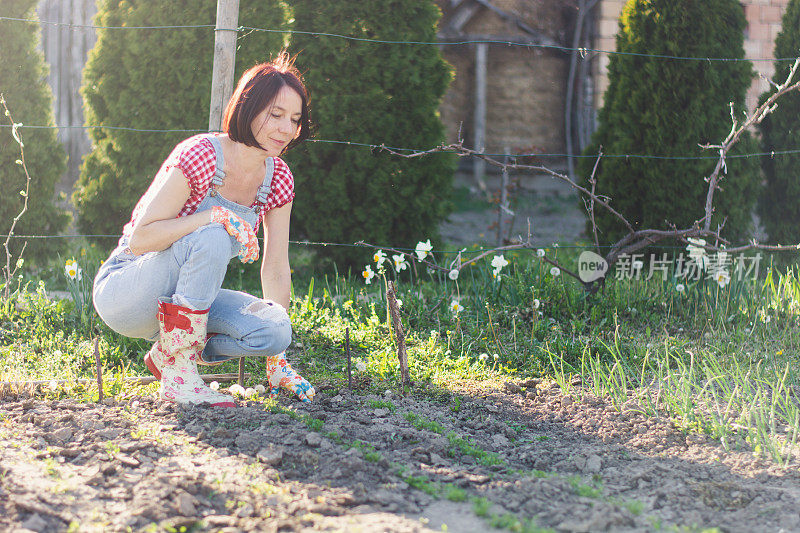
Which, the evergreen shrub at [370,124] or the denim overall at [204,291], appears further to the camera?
the evergreen shrub at [370,124]

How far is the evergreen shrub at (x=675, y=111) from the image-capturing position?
5.21 metres

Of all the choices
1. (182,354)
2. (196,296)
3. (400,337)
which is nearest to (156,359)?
(182,354)

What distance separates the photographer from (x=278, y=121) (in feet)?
9.08

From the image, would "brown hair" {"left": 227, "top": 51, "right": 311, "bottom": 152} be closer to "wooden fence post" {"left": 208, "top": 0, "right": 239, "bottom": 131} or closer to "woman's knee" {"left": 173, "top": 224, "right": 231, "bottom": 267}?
"woman's knee" {"left": 173, "top": 224, "right": 231, "bottom": 267}

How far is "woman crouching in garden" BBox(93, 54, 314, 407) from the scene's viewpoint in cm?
270

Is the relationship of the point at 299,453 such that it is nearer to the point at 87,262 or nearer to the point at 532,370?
the point at 532,370

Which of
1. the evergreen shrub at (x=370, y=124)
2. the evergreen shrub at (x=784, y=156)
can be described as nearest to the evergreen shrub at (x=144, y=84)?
the evergreen shrub at (x=370, y=124)

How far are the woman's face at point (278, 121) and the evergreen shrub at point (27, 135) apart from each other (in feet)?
10.5

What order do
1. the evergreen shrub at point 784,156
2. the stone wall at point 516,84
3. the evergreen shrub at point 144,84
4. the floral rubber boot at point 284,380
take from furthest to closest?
the stone wall at point 516,84 < the evergreen shrub at point 784,156 < the evergreen shrub at point 144,84 < the floral rubber boot at point 284,380

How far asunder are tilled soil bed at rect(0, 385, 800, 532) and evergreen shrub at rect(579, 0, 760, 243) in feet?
8.63

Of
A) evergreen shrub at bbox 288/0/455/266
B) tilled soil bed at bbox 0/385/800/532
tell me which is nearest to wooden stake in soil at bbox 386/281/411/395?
tilled soil bed at bbox 0/385/800/532

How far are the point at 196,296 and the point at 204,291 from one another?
0.10 feet

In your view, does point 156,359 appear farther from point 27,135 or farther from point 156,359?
point 27,135

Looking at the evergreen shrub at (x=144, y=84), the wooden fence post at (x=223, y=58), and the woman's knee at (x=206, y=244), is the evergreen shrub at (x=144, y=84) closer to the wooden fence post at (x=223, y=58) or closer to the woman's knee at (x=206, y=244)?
the wooden fence post at (x=223, y=58)
